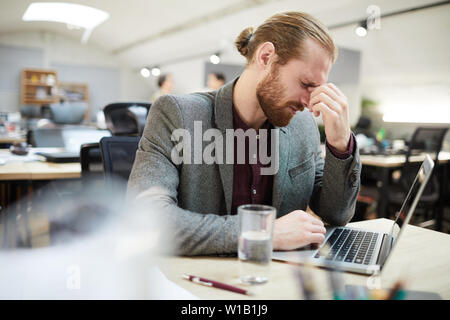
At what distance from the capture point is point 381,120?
6.55 m

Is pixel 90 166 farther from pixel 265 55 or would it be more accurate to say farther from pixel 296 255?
pixel 296 255

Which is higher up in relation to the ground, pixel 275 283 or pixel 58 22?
pixel 58 22

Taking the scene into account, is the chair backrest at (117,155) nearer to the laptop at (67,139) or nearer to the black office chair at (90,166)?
the black office chair at (90,166)

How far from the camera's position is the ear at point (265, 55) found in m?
1.07

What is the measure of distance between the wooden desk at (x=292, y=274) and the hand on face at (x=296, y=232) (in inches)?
2.0

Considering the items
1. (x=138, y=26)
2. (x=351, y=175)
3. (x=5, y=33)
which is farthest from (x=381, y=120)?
(x=5, y=33)

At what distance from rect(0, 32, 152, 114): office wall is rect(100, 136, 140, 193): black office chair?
966cm

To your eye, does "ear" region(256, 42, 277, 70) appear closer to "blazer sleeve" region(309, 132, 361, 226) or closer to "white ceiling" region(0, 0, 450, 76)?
"blazer sleeve" region(309, 132, 361, 226)

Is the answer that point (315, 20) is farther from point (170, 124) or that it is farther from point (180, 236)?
point (180, 236)

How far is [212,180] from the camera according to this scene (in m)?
1.07

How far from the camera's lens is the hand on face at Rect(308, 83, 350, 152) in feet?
3.32

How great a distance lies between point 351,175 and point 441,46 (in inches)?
201

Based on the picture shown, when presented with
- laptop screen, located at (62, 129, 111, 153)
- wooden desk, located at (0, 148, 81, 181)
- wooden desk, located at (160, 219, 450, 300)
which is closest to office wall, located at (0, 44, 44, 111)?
laptop screen, located at (62, 129, 111, 153)
